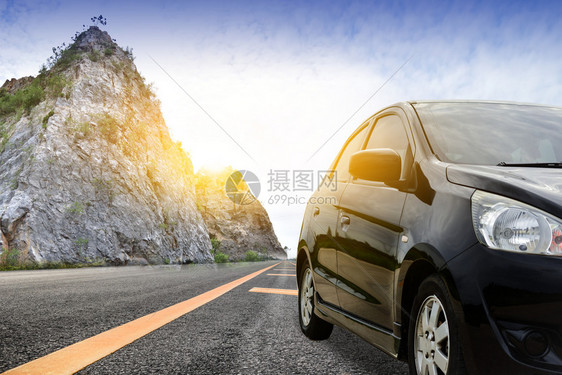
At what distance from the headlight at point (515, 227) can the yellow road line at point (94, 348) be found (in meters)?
1.94

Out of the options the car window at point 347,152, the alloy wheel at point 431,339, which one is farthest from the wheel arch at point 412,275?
the car window at point 347,152

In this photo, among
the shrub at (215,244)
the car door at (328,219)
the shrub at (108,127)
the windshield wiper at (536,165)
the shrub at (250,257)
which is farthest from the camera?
the shrub at (250,257)

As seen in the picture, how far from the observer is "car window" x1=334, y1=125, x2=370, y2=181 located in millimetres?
3359

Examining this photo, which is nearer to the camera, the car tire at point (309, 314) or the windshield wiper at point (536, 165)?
the windshield wiper at point (536, 165)

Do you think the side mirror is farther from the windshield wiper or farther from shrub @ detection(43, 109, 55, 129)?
shrub @ detection(43, 109, 55, 129)

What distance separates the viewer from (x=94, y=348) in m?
2.45

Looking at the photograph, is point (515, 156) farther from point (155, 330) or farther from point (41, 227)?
point (41, 227)

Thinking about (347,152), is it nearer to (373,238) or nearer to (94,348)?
(373,238)

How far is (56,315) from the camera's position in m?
3.60

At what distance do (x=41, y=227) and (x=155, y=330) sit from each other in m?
25.8

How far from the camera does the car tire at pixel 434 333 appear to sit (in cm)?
148

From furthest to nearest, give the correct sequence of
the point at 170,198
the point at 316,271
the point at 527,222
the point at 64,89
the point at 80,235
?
the point at 170,198 → the point at 64,89 → the point at 80,235 → the point at 316,271 → the point at 527,222

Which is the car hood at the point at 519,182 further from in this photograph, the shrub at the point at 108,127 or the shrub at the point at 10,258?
the shrub at the point at 108,127

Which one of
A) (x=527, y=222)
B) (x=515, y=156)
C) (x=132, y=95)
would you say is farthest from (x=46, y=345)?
(x=132, y=95)
